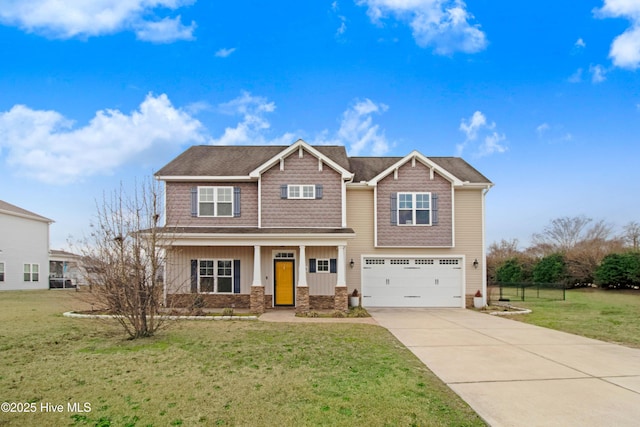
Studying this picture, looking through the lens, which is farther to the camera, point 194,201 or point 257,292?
point 194,201

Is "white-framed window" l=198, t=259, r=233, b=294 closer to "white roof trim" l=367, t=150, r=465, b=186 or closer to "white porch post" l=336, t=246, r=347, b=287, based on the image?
"white porch post" l=336, t=246, r=347, b=287

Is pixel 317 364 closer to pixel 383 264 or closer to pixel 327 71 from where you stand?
pixel 383 264

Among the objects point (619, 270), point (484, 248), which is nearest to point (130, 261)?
point (484, 248)

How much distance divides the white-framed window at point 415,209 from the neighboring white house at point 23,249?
27.5 meters

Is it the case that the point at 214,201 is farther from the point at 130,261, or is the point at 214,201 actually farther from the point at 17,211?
the point at 17,211

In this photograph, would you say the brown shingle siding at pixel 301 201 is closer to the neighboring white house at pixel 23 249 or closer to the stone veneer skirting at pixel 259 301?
the stone veneer skirting at pixel 259 301

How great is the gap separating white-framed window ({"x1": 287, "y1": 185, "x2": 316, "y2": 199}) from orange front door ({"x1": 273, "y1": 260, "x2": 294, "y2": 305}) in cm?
289

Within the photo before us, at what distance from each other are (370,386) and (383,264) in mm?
11789

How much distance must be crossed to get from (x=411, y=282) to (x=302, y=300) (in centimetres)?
553

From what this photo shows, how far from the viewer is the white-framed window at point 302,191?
17234 mm

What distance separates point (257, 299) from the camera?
607 inches

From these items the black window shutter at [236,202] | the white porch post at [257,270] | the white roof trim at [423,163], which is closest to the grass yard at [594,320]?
the white roof trim at [423,163]

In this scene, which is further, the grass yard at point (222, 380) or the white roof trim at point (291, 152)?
the white roof trim at point (291, 152)

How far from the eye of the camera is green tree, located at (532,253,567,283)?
2975cm
